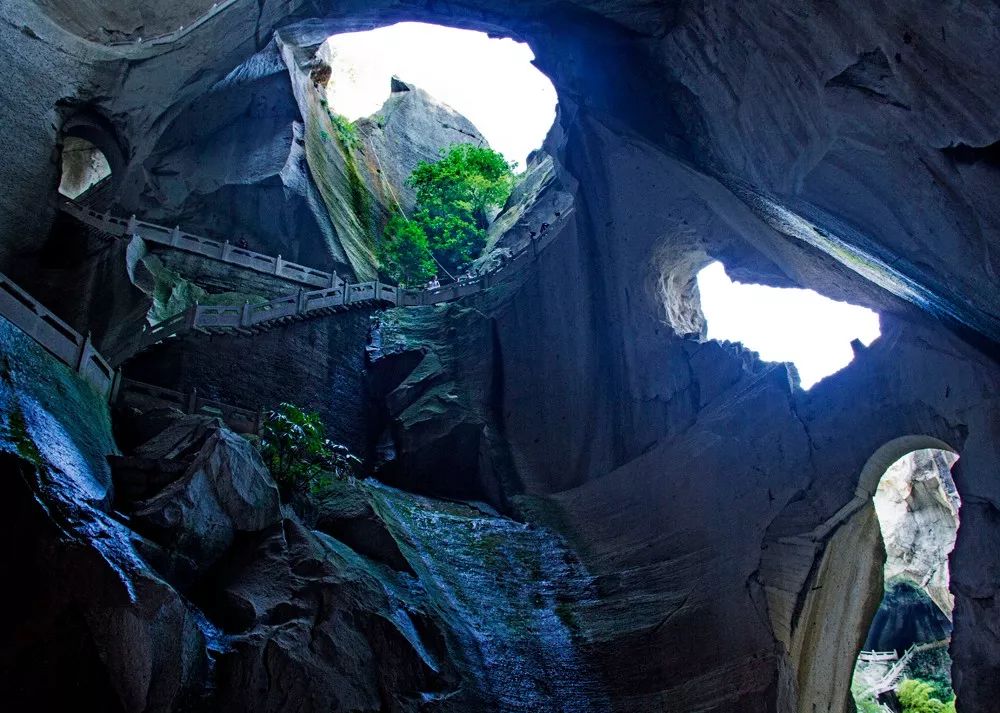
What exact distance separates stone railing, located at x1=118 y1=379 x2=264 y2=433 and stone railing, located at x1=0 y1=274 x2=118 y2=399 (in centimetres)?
131

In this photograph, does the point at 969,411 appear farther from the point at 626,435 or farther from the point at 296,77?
the point at 296,77

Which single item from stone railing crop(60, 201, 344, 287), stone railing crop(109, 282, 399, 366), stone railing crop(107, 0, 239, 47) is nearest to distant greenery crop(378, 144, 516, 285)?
stone railing crop(109, 282, 399, 366)

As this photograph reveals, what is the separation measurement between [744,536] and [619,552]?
2.98 meters

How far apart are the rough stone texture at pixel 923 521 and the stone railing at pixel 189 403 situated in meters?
22.0

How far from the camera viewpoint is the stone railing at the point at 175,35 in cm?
2458

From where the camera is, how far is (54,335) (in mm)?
13180

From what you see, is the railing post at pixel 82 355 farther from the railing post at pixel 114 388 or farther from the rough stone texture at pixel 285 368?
the rough stone texture at pixel 285 368

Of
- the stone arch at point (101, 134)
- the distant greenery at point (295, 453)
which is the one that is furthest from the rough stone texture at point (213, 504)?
the stone arch at point (101, 134)

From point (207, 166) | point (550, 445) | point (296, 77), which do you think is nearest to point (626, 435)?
point (550, 445)

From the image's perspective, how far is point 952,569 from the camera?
10.5 meters

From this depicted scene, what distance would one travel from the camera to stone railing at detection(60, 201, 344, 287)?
81.3 ft

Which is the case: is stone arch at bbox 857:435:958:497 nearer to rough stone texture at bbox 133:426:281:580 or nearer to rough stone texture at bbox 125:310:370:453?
rough stone texture at bbox 133:426:281:580

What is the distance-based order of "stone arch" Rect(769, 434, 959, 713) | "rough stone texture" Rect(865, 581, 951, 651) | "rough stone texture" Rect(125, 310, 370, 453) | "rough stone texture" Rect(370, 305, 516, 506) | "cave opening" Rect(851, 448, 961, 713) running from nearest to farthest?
"stone arch" Rect(769, 434, 959, 713)
"rough stone texture" Rect(125, 310, 370, 453)
"rough stone texture" Rect(370, 305, 516, 506)
"cave opening" Rect(851, 448, 961, 713)
"rough stone texture" Rect(865, 581, 951, 651)

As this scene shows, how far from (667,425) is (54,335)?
42.6ft
